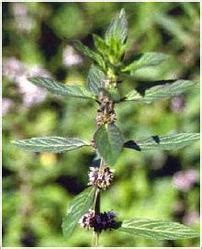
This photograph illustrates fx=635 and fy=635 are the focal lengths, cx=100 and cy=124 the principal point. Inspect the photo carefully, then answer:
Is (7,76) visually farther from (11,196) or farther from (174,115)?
(174,115)

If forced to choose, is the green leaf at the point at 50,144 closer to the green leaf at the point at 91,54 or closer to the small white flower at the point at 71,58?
the green leaf at the point at 91,54

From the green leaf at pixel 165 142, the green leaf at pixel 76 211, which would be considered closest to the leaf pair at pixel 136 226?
the green leaf at pixel 76 211

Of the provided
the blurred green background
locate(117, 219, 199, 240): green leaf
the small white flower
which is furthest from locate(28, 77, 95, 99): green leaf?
the small white flower

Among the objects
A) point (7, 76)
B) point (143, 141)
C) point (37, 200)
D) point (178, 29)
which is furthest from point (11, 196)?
point (143, 141)

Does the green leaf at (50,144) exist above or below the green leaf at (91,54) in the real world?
below

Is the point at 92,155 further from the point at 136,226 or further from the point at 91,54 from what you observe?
the point at 91,54

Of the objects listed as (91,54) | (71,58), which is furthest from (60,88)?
(71,58)
